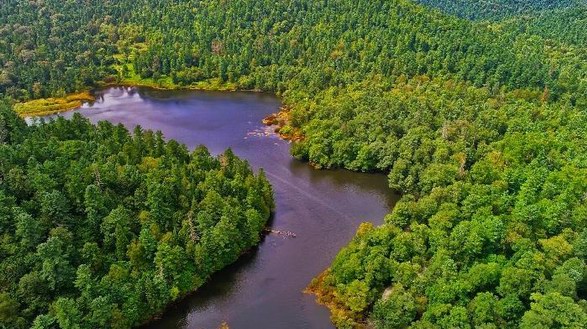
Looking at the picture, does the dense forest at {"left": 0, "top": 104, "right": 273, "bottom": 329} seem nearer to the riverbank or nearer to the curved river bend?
the curved river bend

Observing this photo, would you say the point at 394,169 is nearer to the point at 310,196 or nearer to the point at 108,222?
the point at 310,196

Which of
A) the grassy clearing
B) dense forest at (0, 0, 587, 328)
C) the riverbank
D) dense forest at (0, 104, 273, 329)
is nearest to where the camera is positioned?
dense forest at (0, 104, 273, 329)

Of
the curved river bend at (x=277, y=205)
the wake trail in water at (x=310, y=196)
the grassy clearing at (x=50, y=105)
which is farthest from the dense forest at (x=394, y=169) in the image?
the wake trail in water at (x=310, y=196)

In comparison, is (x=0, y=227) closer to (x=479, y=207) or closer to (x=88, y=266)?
(x=88, y=266)

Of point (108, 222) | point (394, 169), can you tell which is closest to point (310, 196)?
point (394, 169)

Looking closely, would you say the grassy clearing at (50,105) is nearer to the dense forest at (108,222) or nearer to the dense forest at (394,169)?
the dense forest at (394,169)

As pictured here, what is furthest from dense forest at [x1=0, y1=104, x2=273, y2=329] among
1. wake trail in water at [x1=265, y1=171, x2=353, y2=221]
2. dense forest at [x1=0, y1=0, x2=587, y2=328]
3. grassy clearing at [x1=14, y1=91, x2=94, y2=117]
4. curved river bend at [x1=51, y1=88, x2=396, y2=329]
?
grassy clearing at [x1=14, y1=91, x2=94, y2=117]
